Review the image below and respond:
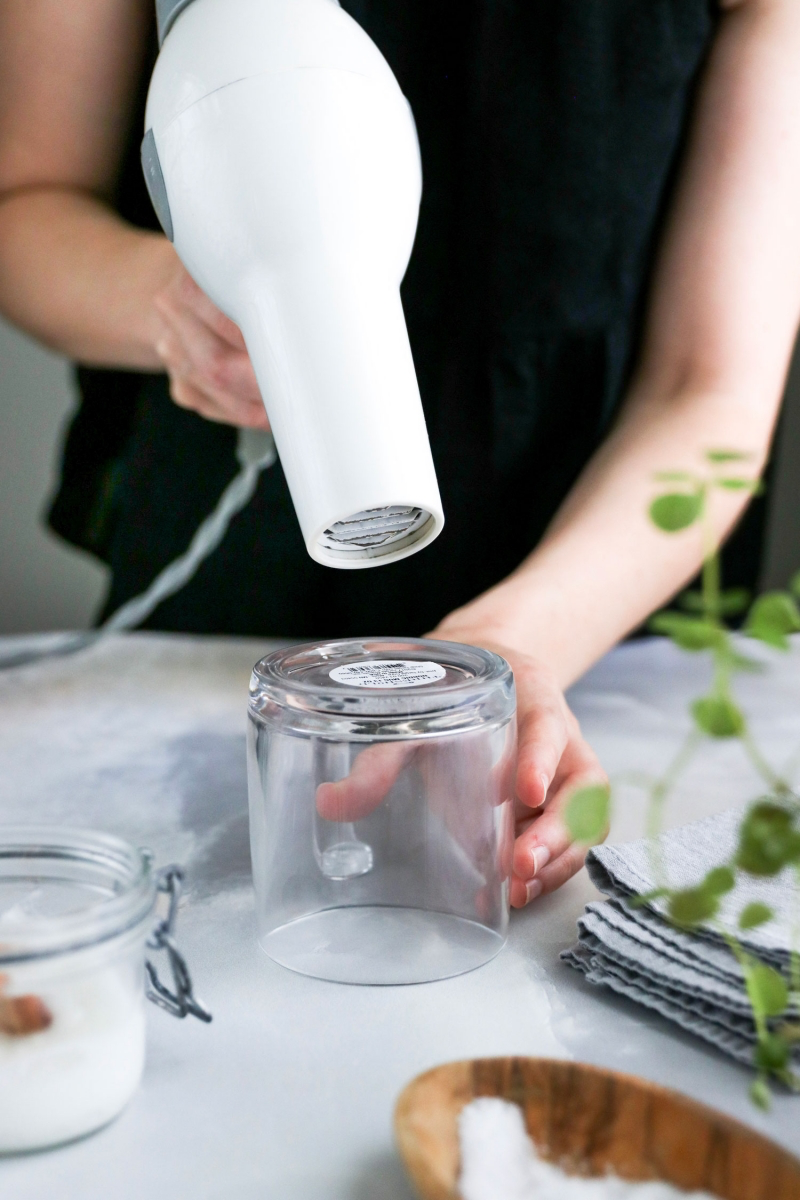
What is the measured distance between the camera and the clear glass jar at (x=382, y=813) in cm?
38

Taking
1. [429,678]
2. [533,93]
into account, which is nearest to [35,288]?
[533,93]

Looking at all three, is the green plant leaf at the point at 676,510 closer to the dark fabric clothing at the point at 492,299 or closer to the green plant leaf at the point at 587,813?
the green plant leaf at the point at 587,813

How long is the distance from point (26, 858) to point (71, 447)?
0.63m

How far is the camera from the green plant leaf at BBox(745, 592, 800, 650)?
27 cm

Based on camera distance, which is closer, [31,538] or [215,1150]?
[215,1150]

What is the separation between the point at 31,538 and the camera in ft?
5.43

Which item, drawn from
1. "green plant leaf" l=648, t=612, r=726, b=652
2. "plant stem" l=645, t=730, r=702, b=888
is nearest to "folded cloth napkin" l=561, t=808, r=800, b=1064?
"plant stem" l=645, t=730, r=702, b=888

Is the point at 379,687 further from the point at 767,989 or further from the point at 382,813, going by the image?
the point at 767,989

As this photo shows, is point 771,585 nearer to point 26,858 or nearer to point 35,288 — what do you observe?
point 35,288

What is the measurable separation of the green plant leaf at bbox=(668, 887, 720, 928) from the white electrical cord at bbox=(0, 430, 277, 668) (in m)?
0.51

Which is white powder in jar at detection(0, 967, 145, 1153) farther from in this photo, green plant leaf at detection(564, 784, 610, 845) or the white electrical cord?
the white electrical cord

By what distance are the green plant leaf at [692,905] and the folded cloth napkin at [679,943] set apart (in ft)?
0.22

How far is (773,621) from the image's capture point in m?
0.27

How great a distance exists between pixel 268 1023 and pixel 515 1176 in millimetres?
117
